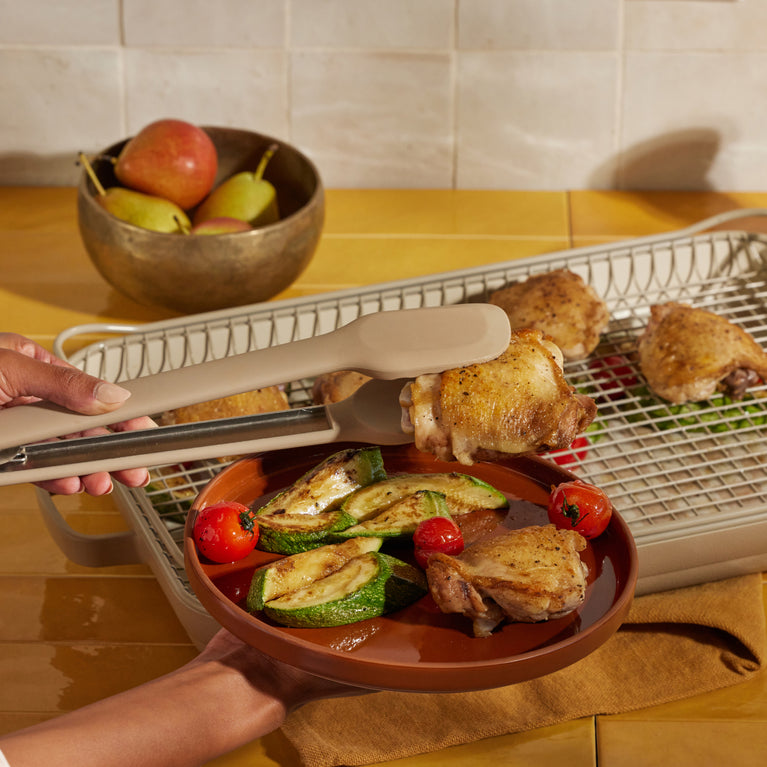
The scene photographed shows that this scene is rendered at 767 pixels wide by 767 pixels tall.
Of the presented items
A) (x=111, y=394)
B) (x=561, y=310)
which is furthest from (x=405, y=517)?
(x=561, y=310)

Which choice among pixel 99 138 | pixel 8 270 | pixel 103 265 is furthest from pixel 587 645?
pixel 99 138

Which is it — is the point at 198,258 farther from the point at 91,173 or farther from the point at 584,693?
the point at 584,693

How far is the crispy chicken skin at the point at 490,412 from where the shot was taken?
846 mm

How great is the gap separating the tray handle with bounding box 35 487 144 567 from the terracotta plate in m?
0.19

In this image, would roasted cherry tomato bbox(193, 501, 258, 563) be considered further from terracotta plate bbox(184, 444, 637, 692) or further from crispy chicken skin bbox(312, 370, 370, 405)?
crispy chicken skin bbox(312, 370, 370, 405)

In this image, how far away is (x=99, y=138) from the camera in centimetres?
211

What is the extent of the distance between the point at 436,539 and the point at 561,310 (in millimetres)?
597

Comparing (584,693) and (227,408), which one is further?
(227,408)

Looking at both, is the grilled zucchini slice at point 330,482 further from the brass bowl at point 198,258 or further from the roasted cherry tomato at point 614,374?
the brass bowl at point 198,258

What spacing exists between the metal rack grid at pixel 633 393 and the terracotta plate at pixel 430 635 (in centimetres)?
13

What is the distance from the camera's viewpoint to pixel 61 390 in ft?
2.79

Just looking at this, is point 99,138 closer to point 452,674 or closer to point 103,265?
point 103,265

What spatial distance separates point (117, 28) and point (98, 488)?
127 centimetres

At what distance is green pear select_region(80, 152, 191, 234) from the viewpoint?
160cm
